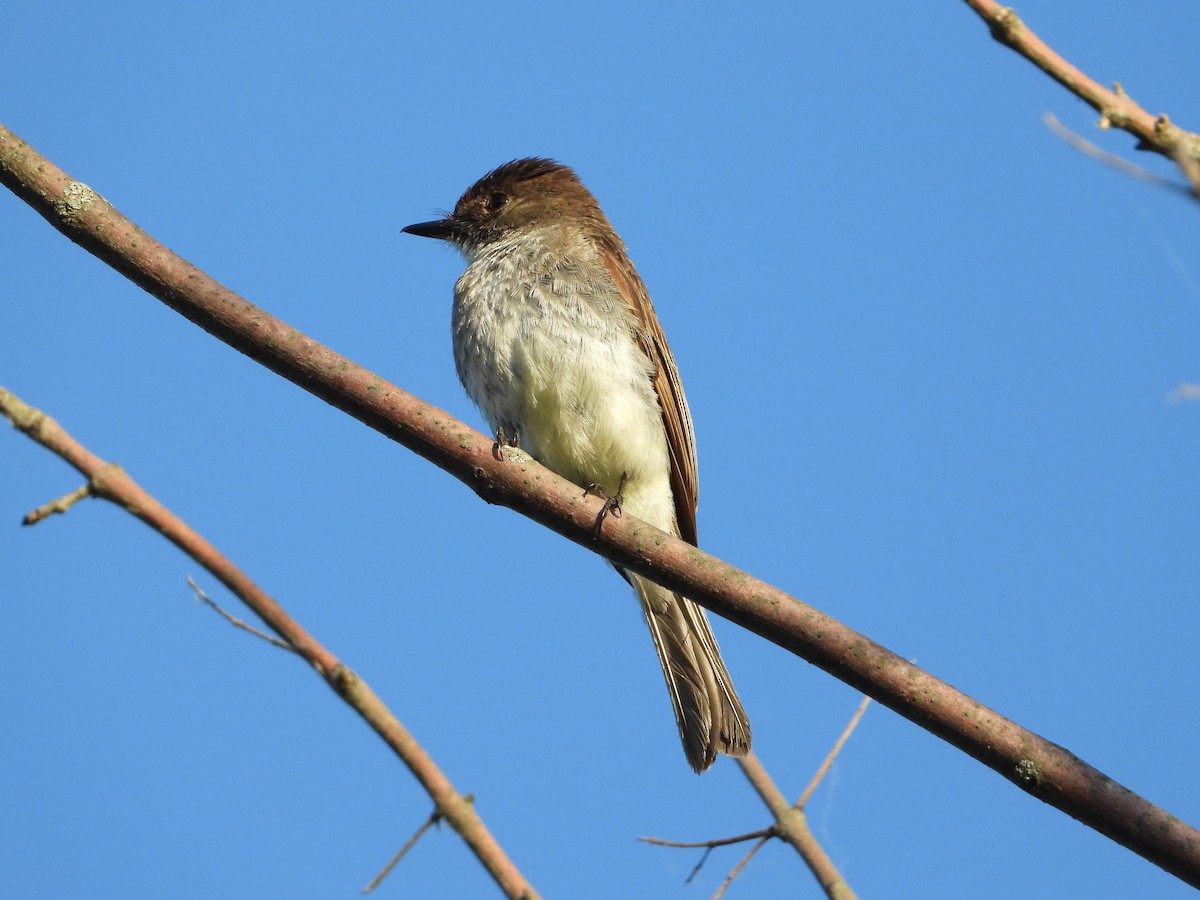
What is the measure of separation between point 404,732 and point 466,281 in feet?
13.8

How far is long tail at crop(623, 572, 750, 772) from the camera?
221 inches

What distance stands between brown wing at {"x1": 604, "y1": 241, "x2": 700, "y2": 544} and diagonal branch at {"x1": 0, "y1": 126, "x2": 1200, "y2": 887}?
1926mm

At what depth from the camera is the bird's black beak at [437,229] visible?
26.0ft

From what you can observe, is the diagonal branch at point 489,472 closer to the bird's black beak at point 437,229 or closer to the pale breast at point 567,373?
the pale breast at point 567,373

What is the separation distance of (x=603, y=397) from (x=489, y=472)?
1793 mm

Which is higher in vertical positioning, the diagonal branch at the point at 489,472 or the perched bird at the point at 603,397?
the perched bird at the point at 603,397

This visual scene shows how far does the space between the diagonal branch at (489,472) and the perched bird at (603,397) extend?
1.55m

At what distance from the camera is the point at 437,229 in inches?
313

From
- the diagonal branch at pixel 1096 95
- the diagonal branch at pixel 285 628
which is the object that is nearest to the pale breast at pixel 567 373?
the diagonal branch at pixel 285 628

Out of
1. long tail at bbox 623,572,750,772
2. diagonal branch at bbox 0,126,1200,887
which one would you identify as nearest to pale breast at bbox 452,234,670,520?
long tail at bbox 623,572,750,772

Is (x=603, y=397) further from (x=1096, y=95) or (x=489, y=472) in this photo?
(x=1096, y=95)

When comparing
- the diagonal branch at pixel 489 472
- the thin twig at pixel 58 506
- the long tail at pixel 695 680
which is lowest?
the thin twig at pixel 58 506

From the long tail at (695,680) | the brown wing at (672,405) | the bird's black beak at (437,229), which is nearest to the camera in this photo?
the long tail at (695,680)

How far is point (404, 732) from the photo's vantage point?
9.70ft
